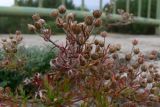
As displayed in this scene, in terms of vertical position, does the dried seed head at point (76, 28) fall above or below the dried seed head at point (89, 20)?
below

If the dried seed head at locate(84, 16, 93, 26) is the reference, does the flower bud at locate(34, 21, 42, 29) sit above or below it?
below

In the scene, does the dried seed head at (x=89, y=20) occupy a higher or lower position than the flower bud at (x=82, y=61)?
higher

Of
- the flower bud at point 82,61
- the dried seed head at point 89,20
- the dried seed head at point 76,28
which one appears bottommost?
the flower bud at point 82,61

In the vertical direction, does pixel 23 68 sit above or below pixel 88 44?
below

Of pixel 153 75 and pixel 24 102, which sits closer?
pixel 24 102

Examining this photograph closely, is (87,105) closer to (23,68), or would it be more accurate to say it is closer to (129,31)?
(23,68)

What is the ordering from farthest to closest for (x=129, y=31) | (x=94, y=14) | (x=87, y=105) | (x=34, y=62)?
(x=129, y=31) → (x=34, y=62) → (x=87, y=105) → (x=94, y=14)

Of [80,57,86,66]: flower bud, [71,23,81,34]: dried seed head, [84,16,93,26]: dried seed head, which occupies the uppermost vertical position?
[84,16,93,26]: dried seed head

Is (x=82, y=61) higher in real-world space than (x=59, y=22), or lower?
lower

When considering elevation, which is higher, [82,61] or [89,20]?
[89,20]

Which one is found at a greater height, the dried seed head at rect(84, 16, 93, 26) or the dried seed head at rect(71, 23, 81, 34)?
the dried seed head at rect(84, 16, 93, 26)

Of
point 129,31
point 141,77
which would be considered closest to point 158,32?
point 129,31
